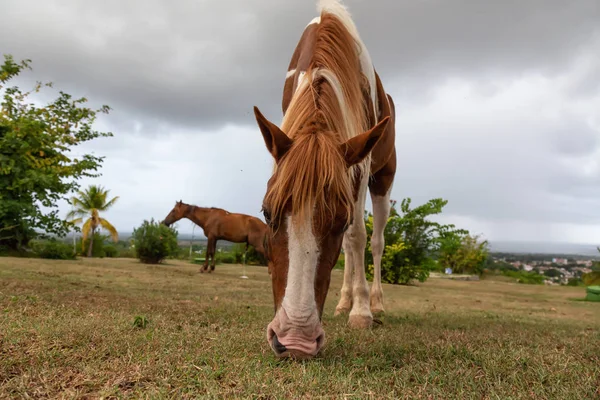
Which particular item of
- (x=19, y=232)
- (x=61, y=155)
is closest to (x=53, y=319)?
(x=19, y=232)

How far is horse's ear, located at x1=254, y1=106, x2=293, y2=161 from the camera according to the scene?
2314mm

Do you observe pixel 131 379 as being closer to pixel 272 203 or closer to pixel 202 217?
pixel 272 203

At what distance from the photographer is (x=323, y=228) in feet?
7.16

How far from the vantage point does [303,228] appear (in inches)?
84.2

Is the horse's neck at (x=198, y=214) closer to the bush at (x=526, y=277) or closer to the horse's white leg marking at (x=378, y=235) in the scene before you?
the horse's white leg marking at (x=378, y=235)

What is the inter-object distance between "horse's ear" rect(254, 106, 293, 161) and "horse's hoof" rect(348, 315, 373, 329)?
199 centimetres

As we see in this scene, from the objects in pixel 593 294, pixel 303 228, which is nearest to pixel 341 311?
pixel 303 228

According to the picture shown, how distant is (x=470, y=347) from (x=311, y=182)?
167 cm

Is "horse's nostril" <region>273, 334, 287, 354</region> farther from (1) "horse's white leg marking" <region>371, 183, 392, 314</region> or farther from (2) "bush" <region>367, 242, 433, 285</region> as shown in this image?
(2) "bush" <region>367, 242, 433, 285</region>

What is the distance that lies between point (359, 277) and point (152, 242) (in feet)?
53.7

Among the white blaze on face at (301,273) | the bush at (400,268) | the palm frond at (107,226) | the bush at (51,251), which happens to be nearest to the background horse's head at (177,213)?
the bush at (51,251)

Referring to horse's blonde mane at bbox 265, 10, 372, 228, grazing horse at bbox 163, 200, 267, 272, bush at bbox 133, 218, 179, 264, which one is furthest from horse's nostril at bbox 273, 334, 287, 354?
bush at bbox 133, 218, 179, 264

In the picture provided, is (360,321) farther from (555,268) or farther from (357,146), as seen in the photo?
(555,268)

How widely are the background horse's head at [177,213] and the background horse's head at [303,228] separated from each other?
15283mm
